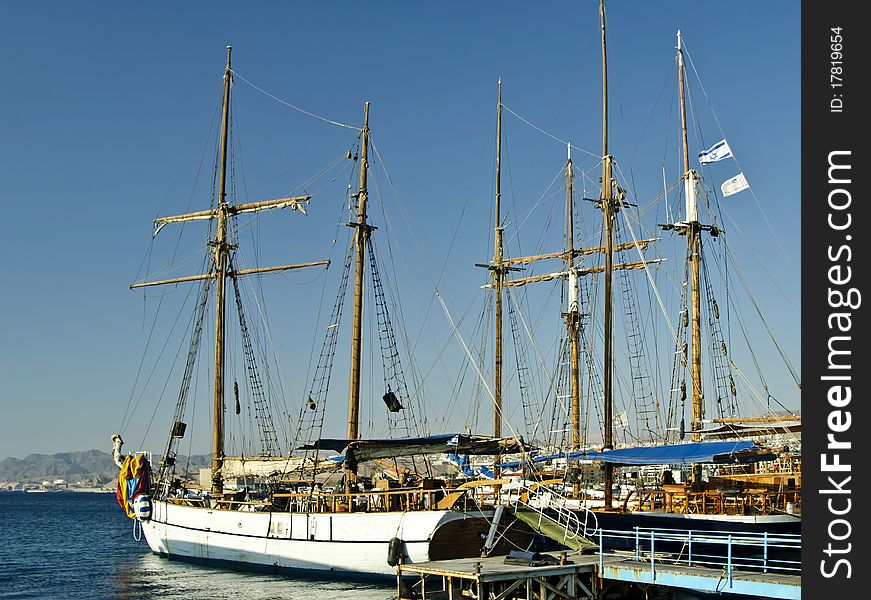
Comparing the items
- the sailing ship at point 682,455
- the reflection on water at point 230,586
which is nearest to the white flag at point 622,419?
the sailing ship at point 682,455

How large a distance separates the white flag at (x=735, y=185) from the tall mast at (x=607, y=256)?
899 centimetres

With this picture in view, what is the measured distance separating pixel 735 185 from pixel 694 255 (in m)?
4.79

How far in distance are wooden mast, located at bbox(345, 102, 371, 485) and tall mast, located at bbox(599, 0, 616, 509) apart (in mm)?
14333

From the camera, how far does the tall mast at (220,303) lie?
5844 cm

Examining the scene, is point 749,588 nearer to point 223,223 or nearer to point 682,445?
point 682,445

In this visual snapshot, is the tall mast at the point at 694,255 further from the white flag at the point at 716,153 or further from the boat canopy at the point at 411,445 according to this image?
the boat canopy at the point at 411,445

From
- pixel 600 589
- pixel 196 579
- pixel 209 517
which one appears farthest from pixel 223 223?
pixel 600 589

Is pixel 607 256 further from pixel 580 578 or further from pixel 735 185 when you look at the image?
pixel 580 578

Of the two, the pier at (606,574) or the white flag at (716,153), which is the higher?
the white flag at (716,153)

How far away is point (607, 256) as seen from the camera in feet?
155

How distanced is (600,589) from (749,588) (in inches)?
223

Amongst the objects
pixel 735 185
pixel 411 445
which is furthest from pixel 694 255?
pixel 411 445

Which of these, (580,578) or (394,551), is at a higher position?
(394,551)

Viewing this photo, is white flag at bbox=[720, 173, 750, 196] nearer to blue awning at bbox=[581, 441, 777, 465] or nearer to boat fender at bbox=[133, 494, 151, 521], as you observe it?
blue awning at bbox=[581, 441, 777, 465]
